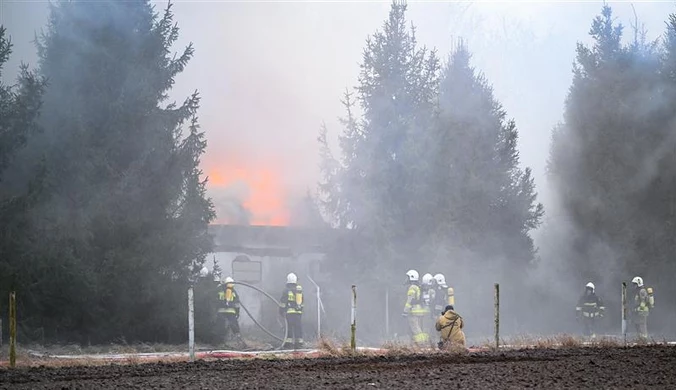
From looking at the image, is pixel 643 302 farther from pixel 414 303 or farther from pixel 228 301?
pixel 228 301

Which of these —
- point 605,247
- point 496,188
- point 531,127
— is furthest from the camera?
point 531,127

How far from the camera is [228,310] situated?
2392cm

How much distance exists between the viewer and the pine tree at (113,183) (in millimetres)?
22188

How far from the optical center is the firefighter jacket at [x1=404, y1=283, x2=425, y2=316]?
23.4 metres

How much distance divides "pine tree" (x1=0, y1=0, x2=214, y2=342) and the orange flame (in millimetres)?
8077

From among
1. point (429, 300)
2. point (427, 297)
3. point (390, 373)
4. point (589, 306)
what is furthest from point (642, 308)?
point (390, 373)

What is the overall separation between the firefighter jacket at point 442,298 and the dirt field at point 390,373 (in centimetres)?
1013

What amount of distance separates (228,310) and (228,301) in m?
0.34

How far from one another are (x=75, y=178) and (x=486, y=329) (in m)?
16.4

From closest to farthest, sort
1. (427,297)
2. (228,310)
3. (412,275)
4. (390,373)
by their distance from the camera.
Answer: (390,373)
(228,310)
(412,275)
(427,297)

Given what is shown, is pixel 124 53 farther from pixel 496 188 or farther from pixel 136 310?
pixel 496 188

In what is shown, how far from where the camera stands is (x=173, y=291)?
22.8 m

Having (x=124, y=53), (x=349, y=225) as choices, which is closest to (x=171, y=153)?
(x=124, y=53)

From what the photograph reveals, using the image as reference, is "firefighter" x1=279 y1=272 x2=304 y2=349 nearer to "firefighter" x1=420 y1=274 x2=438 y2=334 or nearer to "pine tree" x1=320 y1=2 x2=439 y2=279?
"firefighter" x1=420 y1=274 x2=438 y2=334
